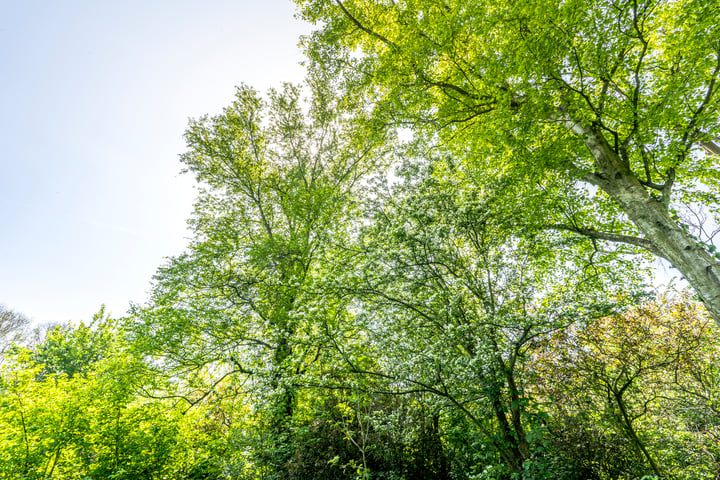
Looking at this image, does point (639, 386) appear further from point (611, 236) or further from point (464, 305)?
point (464, 305)

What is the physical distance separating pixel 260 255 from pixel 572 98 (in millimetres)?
8783

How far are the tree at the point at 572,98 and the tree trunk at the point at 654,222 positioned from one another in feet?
0.06

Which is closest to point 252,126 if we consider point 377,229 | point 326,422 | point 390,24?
point 390,24

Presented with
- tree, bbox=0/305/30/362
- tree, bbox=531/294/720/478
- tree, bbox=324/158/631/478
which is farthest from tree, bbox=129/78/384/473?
tree, bbox=0/305/30/362

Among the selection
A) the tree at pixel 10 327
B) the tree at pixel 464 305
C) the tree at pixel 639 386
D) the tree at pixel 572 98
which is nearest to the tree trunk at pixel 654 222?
the tree at pixel 572 98

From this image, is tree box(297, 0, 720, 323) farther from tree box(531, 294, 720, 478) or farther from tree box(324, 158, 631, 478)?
tree box(531, 294, 720, 478)

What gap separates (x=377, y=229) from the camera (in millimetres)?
6941

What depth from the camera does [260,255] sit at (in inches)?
360

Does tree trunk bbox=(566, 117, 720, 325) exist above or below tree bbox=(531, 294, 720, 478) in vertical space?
above

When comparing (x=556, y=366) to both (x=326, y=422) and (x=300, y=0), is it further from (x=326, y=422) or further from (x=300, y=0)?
(x=300, y=0)

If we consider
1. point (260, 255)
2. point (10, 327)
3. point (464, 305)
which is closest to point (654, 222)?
point (464, 305)

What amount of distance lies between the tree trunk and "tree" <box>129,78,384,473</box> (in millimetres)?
5385

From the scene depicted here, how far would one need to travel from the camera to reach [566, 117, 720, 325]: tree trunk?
13.6ft

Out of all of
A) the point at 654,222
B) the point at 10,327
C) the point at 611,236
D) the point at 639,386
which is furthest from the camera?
the point at 10,327
